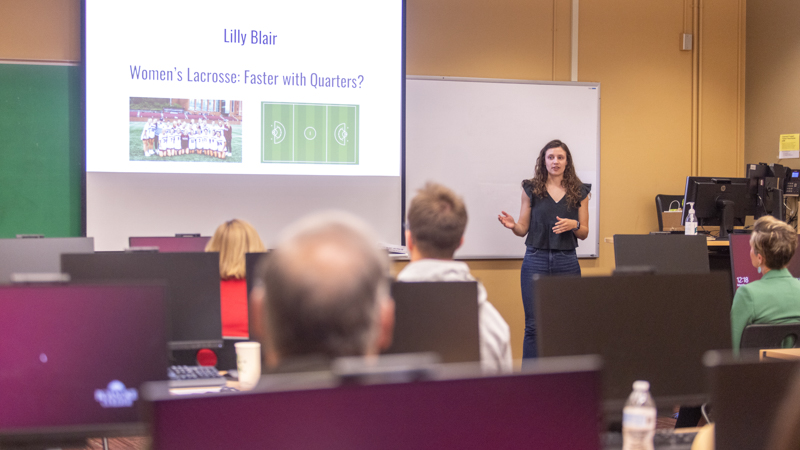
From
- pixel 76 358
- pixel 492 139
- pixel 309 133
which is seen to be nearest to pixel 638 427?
pixel 76 358

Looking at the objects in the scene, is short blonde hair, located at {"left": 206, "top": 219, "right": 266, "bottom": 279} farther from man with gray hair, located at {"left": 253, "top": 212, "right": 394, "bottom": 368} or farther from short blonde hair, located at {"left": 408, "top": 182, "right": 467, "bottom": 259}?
man with gray hair, located at {"left": 253, "top": 212, "right": 394, "bottom": 368}

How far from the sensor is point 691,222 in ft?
14.7

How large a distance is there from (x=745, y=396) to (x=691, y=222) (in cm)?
383

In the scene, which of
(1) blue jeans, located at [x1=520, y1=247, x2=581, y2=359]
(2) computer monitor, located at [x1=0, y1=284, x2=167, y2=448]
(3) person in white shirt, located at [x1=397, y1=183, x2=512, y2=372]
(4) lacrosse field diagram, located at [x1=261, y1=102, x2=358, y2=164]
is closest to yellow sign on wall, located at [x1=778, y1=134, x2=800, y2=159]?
(1) blue jeans, located at [x1=520, y1=247, x2=581, y2=359]

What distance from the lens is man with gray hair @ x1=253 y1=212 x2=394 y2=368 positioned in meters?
0.74

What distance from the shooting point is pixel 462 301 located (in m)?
1.60

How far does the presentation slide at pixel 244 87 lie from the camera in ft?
14.3

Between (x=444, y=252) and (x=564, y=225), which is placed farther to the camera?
(x=564, y=225)

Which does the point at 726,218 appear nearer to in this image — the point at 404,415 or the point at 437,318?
the point at 437,318

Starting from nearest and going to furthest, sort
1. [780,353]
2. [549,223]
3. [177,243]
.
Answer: [780,353] → [177,243] → [549,223]

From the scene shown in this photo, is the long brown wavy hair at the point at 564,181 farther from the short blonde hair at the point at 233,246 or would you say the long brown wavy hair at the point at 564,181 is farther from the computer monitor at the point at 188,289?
the computer monitor at the point at 188,289

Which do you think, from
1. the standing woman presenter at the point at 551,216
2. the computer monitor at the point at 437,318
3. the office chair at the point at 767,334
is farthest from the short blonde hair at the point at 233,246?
the standing woman presenter at the point at 551,216

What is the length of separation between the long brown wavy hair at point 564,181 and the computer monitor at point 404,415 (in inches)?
150

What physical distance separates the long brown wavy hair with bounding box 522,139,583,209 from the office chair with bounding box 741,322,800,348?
200 cm
